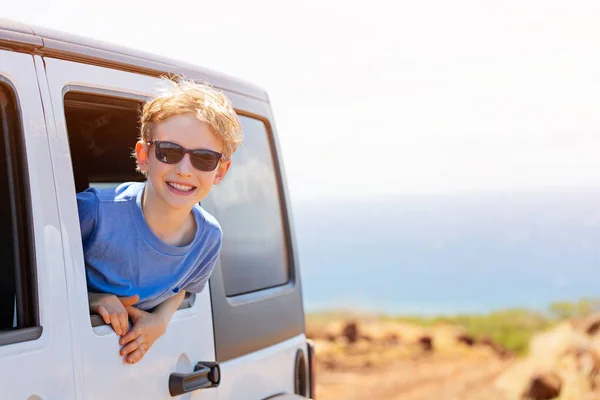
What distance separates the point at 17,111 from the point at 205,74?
3.52ft

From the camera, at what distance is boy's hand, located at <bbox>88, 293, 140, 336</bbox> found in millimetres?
2377

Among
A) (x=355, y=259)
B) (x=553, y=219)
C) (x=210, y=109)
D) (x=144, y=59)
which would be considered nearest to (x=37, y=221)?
(x=210, y=109)

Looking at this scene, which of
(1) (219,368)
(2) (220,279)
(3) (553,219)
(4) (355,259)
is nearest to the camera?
(1) (219,368)

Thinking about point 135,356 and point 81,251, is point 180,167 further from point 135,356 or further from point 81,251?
point 135,356

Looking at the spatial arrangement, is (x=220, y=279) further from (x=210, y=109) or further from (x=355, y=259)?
(x=355, y=259)

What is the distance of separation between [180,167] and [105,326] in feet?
1.59

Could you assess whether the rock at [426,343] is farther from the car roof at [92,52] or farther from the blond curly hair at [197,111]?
the blond curly hair at [197,111]

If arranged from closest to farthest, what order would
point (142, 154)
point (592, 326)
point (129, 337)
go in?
point (129, 337), point (142, 154), point (592, 326)

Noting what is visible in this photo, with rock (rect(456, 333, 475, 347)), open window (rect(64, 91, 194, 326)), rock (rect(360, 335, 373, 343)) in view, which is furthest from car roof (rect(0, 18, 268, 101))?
rock (rect(456, 333, 475, 347))

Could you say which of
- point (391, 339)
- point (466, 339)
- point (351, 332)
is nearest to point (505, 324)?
point (466, 339)

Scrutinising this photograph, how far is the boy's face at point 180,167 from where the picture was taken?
245 centimetres

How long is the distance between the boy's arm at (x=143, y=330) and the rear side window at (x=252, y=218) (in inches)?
20.0

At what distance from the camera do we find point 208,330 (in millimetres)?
2850

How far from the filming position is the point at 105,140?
3498 millimetres
